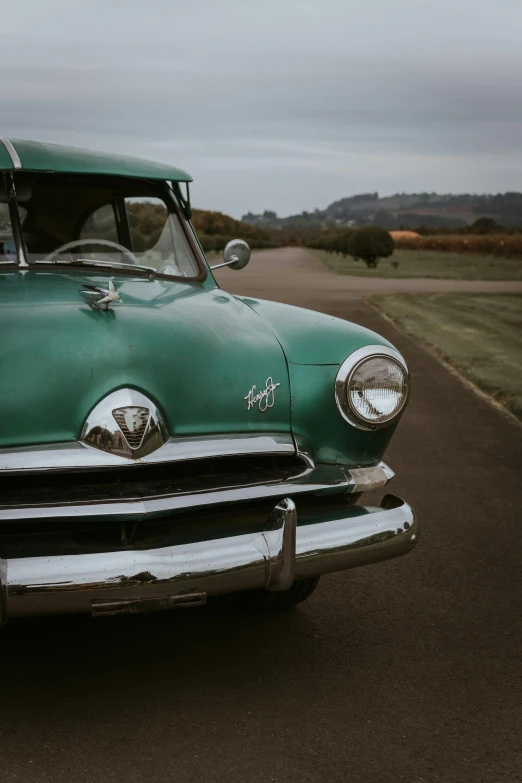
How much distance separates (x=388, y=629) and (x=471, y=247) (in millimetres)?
63783

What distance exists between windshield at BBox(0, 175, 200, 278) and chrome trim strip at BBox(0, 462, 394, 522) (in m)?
1.38

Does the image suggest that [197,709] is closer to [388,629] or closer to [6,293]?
[388,629]

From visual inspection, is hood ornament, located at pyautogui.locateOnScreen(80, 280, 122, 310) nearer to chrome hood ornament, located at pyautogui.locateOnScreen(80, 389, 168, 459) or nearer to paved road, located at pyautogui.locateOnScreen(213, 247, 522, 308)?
chrome hood ornament, located at pyautogui.locateOnScreen(80, 389, 168, 459)

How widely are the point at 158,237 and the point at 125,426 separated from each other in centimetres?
174

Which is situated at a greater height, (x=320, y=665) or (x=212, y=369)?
(x=212, y=369)

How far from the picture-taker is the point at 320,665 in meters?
3.36

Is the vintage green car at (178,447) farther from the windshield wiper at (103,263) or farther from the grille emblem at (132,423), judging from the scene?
the windshield wiper at (103,263)

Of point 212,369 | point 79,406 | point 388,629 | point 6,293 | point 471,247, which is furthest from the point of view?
point 471,247

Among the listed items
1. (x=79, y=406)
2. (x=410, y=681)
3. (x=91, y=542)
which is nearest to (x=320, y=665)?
(x=410, y=681)

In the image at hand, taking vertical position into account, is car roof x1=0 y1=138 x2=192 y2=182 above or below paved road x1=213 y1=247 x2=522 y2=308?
above

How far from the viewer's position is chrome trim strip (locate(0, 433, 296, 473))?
2.81 m

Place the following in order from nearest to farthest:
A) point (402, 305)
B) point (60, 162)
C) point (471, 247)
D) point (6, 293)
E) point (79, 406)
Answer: point (79, 406) < point (6, 293) < point (60, 162) < point (402, 305) < point (471, 247)

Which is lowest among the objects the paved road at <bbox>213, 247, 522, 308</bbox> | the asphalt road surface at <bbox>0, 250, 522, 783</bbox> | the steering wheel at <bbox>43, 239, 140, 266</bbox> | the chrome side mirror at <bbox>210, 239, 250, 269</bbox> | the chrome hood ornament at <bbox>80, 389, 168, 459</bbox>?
the paved road at <bbox>213, 247, 522, 308</bbox>

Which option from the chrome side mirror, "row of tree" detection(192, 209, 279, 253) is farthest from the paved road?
the chrome side mirror
